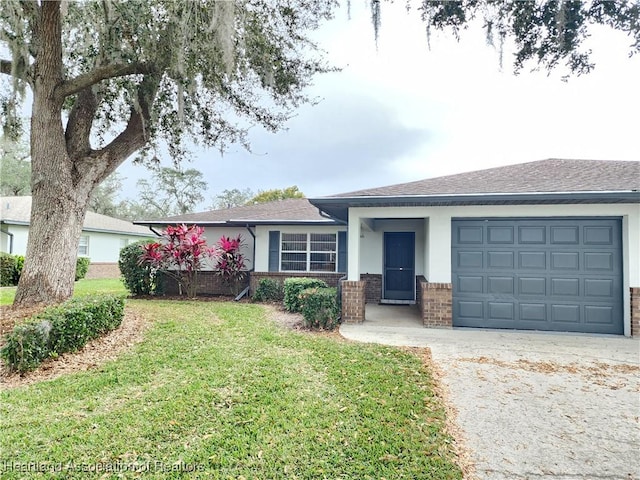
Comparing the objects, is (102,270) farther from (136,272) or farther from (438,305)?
(438,305)

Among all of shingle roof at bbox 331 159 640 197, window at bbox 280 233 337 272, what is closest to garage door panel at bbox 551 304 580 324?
shingle roof at bbox 331 159 640 197

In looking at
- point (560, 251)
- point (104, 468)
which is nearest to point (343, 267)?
point (560, 251)

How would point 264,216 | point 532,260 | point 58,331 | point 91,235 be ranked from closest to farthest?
point 58,331, point 532,260, point 264,216, point 91,235

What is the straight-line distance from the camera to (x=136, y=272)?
10797mm

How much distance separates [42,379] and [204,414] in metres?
2.43

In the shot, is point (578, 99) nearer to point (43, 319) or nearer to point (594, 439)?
point (594, 439)

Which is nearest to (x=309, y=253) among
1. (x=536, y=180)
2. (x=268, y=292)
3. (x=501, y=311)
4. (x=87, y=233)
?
(x=268, y=292)

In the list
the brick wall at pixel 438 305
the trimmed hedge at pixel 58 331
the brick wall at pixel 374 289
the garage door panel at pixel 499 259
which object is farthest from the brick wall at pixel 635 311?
the trimmed hedge at pixel 58 331

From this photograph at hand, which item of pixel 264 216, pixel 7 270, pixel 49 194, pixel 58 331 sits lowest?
pixel 58 331

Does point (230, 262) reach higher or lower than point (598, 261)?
lower

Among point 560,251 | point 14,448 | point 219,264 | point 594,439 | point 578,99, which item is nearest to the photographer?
point 14,448

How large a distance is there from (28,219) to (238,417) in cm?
1712

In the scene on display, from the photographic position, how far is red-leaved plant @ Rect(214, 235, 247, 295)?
428 inches

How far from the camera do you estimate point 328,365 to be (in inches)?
185
